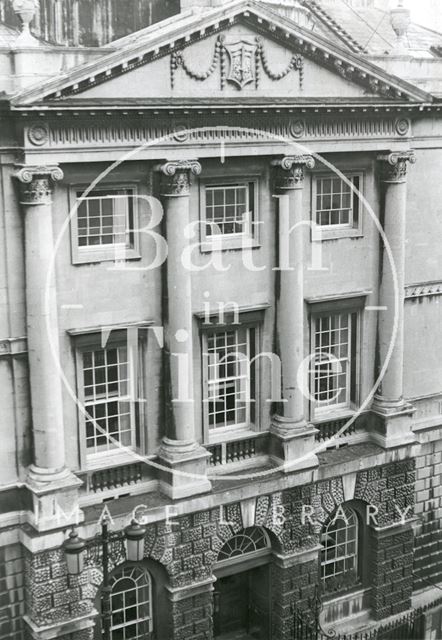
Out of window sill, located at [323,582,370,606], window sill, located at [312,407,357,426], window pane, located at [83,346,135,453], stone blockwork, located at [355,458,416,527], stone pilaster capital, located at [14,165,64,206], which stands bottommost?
window sill, located at [323,582,370,606]

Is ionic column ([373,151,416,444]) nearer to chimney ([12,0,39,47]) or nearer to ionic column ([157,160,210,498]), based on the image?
ionic column ([157,160,210,498])

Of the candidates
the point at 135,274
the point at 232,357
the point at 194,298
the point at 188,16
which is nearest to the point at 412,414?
the point at 232,357

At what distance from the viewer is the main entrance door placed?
25672mm

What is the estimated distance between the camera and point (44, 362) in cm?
2109

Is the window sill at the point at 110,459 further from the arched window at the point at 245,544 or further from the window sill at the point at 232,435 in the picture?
the arched window at the point at 245,544

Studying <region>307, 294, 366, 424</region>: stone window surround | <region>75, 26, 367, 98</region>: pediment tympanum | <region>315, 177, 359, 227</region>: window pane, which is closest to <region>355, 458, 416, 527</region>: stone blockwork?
<region>307, 294, 366, 424</region>: stone window surround

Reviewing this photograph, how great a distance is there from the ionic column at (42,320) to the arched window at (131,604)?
3.82 meters

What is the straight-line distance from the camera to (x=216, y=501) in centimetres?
2364

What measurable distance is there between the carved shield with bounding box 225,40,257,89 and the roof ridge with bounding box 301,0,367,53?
5121 mm

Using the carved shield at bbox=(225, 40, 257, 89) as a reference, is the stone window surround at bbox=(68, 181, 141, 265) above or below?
below

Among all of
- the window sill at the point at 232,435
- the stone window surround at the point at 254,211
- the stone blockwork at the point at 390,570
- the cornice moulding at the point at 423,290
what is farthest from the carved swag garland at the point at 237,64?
the stone blockwork at the point at 390,570

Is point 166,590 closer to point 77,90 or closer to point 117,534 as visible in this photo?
point 117,534

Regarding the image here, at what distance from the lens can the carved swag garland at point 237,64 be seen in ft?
72.3

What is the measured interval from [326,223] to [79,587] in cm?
1083
